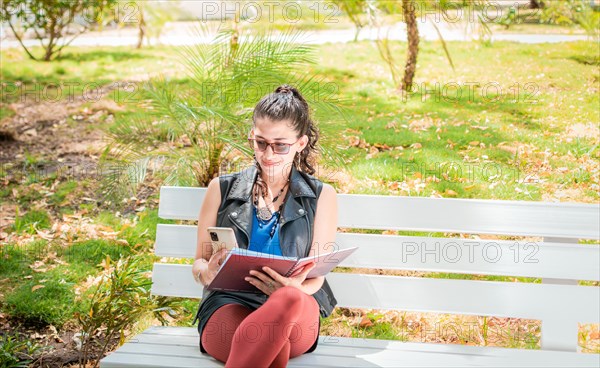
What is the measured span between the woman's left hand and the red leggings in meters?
0.06

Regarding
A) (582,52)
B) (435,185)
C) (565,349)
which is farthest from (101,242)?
(582,52)

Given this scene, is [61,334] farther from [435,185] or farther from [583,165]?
[583,165]

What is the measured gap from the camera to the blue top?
314 centimetres

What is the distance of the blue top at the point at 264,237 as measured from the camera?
3.14 m

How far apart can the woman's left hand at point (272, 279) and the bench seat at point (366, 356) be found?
308 mm

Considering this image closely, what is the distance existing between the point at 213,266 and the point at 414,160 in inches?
136

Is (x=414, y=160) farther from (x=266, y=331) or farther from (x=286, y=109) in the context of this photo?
(x=266, y=331)

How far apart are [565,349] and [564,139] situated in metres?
3.23

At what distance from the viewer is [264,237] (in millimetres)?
3164

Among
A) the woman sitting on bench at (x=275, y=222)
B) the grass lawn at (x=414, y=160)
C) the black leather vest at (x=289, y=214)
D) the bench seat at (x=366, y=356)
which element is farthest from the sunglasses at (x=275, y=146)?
the grass lawn at (x=414, y=160)

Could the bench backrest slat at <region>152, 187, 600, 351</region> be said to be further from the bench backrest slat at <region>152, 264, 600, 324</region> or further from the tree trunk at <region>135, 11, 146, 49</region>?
the tree trunk at <region>135, 11, 146, 49</region>

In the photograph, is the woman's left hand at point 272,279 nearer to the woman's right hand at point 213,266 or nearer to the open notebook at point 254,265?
the open notebook at point 254,265

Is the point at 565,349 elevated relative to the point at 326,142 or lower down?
lower down

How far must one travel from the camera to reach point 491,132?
641cm
